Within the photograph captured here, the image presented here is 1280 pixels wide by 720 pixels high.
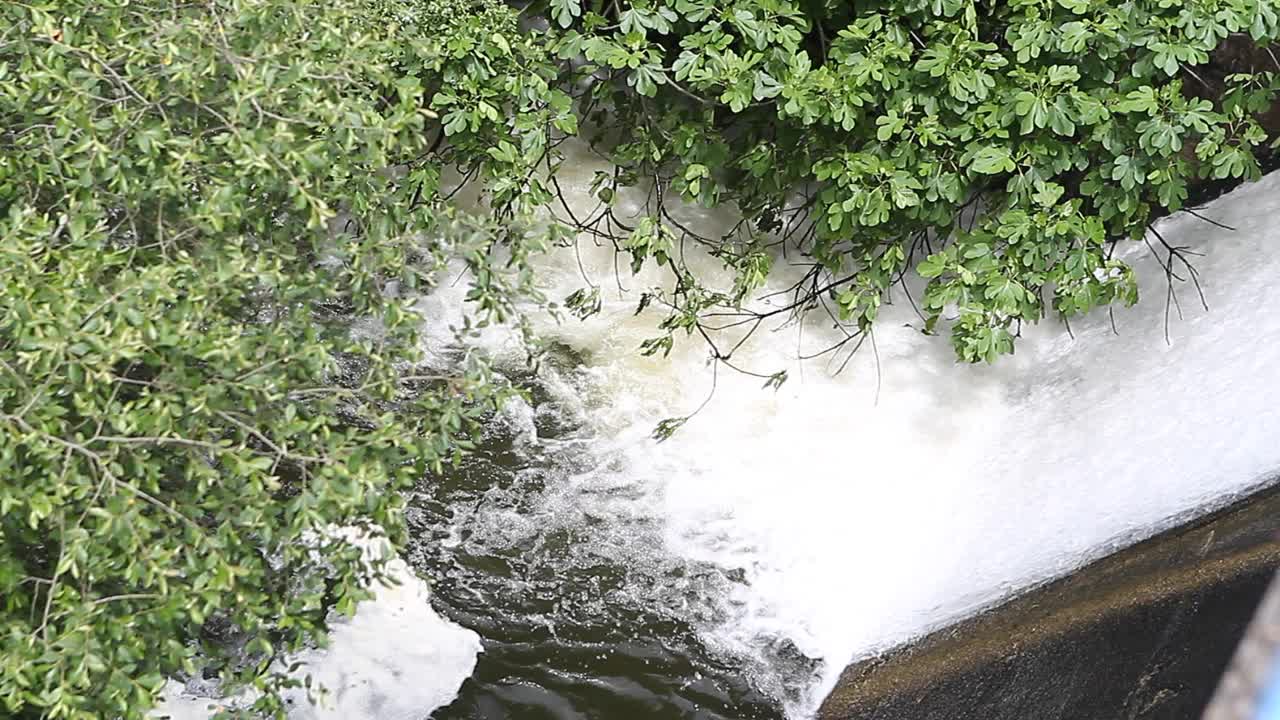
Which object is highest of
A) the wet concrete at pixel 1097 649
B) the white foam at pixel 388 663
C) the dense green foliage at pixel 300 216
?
the dense green foliage at pixel 300 216

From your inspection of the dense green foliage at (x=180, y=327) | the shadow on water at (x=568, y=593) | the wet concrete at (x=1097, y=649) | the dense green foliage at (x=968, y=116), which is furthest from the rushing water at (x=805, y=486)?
the dense green foliage at (x=180, y=327)

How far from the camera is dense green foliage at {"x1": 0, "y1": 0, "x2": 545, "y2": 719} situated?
2.08m

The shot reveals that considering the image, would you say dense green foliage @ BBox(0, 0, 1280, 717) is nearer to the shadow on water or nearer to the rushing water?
the rushing water

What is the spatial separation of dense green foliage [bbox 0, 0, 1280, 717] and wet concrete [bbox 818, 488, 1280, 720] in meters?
0.91

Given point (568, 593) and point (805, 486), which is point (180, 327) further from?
point (805, 486)

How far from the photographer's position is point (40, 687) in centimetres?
212

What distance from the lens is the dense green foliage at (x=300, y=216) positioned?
2.12 metres

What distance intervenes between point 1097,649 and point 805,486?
111 cm

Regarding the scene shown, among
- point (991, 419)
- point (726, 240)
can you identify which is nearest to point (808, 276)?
point (726, 240)

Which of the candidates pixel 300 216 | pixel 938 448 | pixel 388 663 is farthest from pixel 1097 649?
pixel 300 216

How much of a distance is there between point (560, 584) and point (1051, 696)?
1.63m

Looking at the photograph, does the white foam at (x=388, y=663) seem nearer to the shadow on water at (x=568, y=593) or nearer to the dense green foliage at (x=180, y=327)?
the shadow on water at (x=568, y=593)

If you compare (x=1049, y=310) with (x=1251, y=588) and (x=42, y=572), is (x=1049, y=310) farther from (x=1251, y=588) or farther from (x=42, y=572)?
(x=42, y=572)

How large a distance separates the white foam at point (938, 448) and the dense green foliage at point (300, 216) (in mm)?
643
